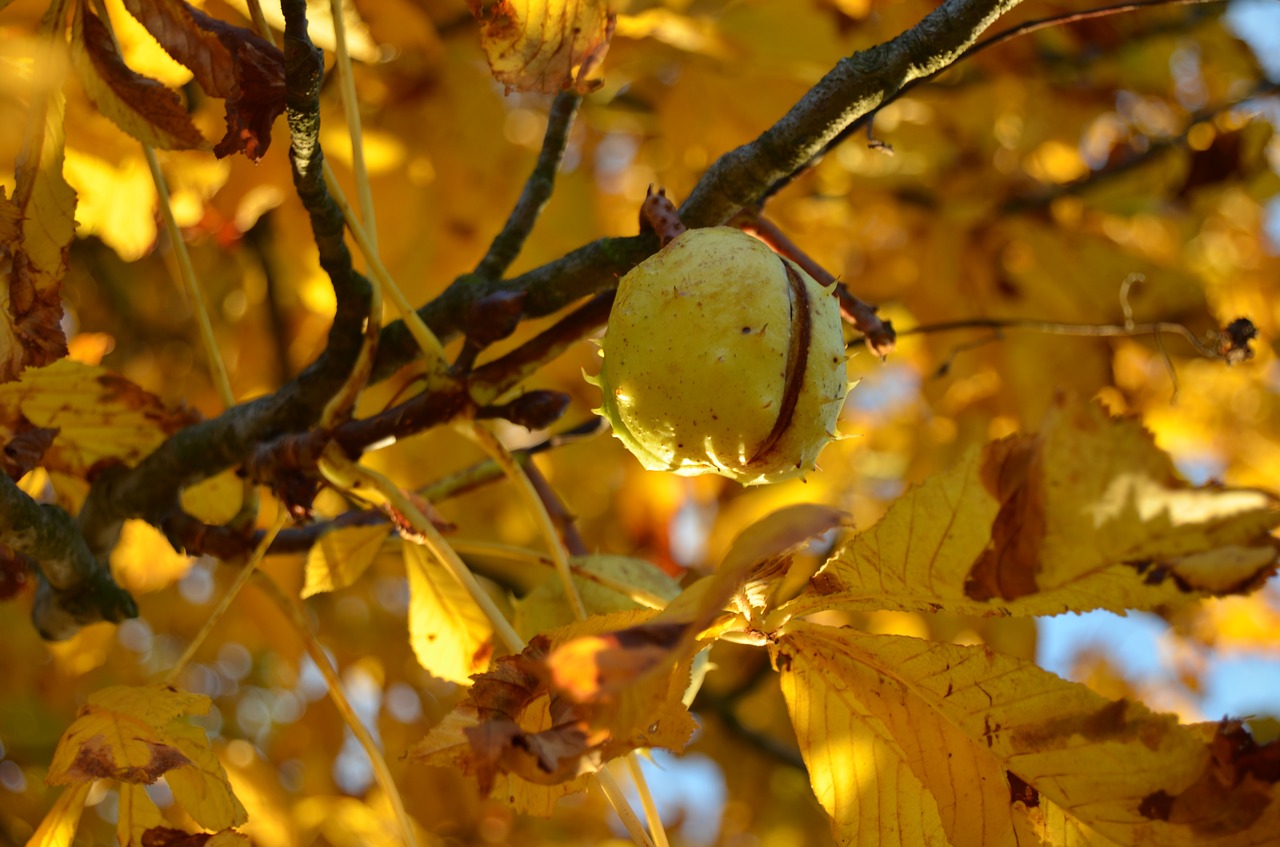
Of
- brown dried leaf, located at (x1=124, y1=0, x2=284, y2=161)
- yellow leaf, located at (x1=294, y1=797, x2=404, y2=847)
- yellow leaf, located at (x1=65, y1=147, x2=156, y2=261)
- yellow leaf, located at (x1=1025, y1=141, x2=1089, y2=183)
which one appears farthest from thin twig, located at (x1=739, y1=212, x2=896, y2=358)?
yellow leaf, located at (x1=1025, y1=141, x2=1089, y2=183)

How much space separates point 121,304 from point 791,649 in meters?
2.39

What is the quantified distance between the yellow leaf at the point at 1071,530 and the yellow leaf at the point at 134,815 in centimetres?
69

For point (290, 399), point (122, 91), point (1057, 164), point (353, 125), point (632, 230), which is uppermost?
point (122, 91)

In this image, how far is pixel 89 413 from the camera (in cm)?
116

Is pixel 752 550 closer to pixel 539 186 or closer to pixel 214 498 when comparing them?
pixel 539 186

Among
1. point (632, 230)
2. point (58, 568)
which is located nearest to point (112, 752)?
point (58, 568)

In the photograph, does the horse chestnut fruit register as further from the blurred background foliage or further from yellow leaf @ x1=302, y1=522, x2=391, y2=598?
the blurred background foliage

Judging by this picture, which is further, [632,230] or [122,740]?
[632,230]

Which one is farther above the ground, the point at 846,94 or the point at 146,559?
the point at 846,94

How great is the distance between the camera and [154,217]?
162cm

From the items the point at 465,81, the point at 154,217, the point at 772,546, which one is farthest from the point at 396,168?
the point at 772,546

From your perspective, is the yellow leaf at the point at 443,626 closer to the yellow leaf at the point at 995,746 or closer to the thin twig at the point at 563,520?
the thin twig at the point at 563,520

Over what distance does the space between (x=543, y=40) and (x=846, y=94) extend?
25 cm

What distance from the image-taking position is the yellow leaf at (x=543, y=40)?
0.86m
